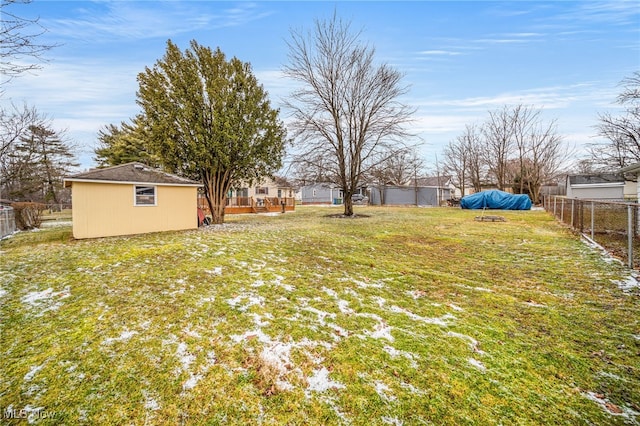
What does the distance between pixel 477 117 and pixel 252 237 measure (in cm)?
3126

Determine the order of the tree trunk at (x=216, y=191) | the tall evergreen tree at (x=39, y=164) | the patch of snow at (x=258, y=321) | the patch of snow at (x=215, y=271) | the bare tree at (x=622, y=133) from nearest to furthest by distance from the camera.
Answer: the patch of snow at (x=258, y=321)
the patch of snow at (x=215, y=271)
the bare tree at (x=622, y=133)
the tree trunk at (x=216, y=191)
the tall evergreen tree at (x=39, y=164)

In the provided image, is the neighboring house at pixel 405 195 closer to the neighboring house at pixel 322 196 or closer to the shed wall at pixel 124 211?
the neighboring house at pixel 322 196

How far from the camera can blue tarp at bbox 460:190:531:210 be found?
74.5 feet

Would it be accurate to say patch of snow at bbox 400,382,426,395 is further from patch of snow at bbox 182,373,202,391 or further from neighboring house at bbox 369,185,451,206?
neighboring house at bbox 369,185,451,206

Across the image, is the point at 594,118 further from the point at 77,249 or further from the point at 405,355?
the point at 77,249

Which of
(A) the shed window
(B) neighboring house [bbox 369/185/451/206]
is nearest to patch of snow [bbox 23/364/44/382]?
(A) the shed window

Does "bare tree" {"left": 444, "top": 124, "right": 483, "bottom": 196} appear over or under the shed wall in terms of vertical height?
over

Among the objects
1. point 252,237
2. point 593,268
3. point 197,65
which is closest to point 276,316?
point 252,237

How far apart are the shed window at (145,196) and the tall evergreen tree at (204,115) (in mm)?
2522

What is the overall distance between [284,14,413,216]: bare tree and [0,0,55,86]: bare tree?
43.9 feet

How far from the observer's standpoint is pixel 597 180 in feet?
87.9

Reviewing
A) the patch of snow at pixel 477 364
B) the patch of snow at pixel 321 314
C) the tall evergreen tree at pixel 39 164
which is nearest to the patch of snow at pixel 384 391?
the patch of snow at pixel 477 364

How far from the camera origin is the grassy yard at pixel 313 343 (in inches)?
88.3

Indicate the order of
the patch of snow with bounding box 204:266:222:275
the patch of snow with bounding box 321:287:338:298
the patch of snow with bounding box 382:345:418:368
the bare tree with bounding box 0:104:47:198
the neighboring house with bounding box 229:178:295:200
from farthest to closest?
the neighboring house with bounding box 229:178:295:200, the bare tree with bounding box 0:104:47:198, the patch of snow with bounding box 204:266:222:275, the patch of snow with bounding box 321:287:338:298, the patch of snow with bounding box 382:345:418:368
